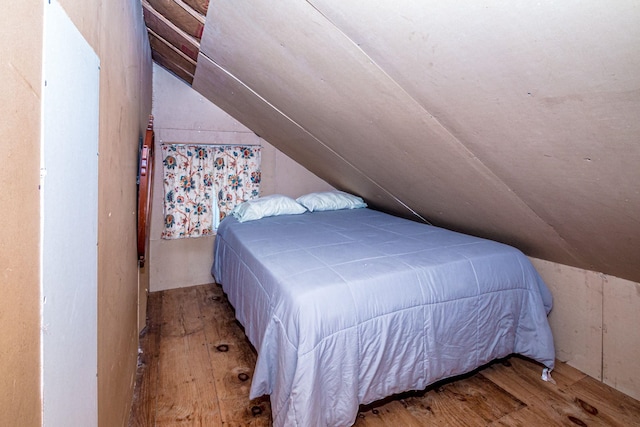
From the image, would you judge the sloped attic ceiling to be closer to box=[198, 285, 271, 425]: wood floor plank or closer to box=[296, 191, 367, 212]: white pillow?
box=[296, 191, 367, 212]: white pillow

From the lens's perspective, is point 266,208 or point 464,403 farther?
point 266,208

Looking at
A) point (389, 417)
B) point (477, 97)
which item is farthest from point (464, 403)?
point (477, 97)

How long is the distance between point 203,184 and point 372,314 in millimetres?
2465

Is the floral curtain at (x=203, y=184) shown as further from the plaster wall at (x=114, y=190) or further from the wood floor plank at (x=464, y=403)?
the wood floor plank at (x=464, y=403)

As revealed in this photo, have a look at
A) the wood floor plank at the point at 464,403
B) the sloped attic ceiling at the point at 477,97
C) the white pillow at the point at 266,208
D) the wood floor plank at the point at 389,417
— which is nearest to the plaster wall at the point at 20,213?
the sloped attic ceiling at the point at 477,97

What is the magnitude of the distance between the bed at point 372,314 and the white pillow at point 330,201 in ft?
3.69

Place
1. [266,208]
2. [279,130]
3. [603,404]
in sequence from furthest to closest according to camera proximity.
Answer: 1. [266,208]
2. [279,130]
3. [603,404]

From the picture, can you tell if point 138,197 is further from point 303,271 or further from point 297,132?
point 297,132

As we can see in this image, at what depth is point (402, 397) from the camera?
73.6 inches

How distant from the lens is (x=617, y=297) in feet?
6.48

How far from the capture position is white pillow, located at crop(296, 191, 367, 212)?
3.58m

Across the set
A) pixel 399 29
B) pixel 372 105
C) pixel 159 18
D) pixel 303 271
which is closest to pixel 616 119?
pixel 399 29

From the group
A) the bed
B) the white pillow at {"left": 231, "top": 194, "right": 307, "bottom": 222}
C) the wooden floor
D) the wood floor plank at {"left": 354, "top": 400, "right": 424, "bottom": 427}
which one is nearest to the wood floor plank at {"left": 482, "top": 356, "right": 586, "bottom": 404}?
the wooden floor

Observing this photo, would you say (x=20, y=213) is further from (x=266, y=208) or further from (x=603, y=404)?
(x=266, y=208)
